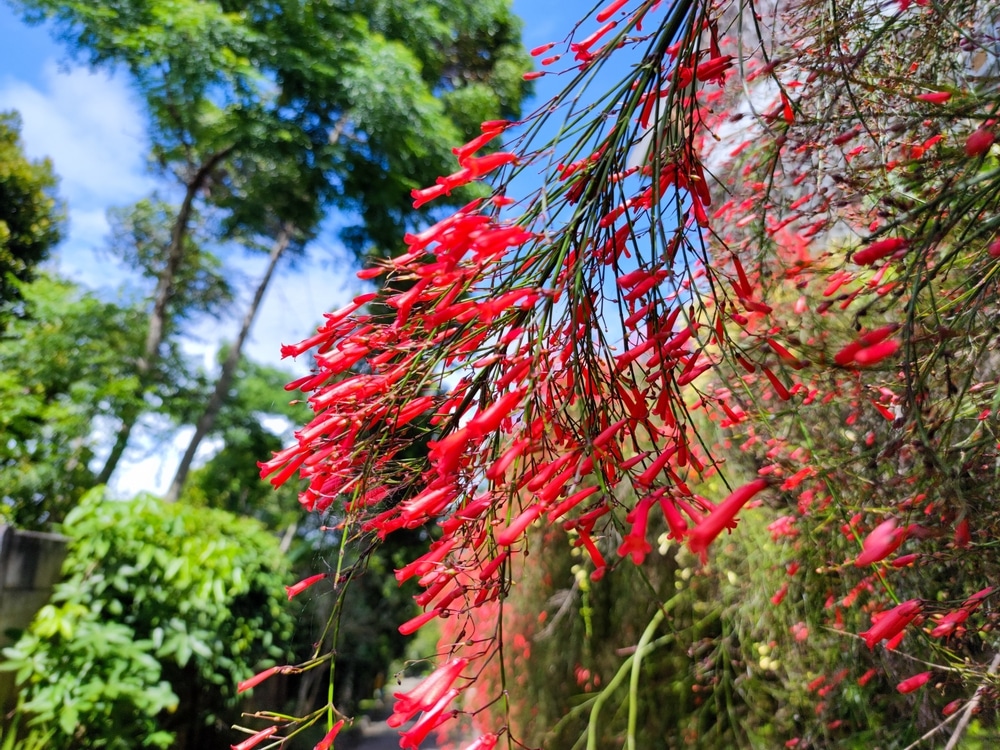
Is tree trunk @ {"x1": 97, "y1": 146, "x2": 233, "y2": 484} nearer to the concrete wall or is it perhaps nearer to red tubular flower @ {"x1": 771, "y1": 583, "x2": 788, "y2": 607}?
the concrete wall

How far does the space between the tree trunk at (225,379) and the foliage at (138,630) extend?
2.31 metres

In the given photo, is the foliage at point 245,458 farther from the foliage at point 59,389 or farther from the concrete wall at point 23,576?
the concrete wall at point 23,576

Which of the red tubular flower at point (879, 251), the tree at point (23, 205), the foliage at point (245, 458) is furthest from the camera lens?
the foliage at point (245, 458)

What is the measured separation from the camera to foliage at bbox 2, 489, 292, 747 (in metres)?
2.02

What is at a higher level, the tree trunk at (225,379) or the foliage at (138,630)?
the tree trunk at (225,379)

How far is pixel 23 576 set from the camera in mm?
2145

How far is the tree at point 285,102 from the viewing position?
479cm

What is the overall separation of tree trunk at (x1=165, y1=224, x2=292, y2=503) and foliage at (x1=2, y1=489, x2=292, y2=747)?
231 cm

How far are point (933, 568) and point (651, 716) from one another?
102cm

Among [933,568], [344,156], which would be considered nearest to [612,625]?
[933,568]

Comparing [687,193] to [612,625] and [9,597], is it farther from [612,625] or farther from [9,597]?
[9,597]

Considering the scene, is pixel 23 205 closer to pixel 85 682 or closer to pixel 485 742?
pixel 85 682

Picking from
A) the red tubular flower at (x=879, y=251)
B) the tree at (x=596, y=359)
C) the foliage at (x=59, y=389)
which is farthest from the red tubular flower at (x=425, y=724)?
the foliage at (x=59, y=389)

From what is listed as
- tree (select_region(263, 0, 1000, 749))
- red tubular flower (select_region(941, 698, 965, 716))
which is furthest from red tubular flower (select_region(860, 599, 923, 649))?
red tubular flower (select_region(941, 698, 965, 716))
